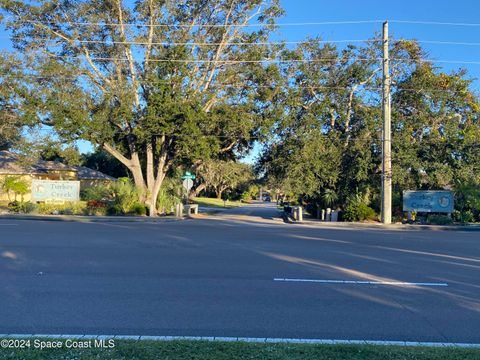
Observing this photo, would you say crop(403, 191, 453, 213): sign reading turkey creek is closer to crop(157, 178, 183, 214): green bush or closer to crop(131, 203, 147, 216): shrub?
crop(157, 178, 183, 214): green bush

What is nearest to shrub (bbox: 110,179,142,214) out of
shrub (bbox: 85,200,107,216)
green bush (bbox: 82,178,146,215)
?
green bush (bbox: 82,178,146,215)

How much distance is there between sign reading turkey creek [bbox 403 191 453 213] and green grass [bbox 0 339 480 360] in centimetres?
2569

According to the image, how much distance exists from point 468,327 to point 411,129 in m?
28.2

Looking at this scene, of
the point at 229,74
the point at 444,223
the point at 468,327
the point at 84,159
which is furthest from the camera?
the point at 84,159

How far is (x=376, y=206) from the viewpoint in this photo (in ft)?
106

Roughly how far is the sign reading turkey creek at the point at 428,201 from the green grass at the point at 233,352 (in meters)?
25.7

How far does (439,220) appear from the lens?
28.1m

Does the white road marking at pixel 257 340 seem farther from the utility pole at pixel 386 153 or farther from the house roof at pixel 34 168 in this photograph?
the house roof at pixel 34 168

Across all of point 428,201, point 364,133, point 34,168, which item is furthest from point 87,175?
point 428,201

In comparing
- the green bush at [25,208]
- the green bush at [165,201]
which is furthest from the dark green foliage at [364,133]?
the green bush at [25,208]

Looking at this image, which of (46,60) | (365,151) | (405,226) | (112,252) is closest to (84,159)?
(46,60)

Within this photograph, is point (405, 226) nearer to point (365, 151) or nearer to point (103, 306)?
point (365, 151)

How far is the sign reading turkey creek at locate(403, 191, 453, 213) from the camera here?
28.4 metres

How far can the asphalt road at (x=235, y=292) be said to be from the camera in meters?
5.82
